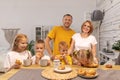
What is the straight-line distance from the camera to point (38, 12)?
5.49 meters

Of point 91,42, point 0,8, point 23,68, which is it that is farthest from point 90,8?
point 23,68

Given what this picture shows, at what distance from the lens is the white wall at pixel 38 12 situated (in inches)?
215

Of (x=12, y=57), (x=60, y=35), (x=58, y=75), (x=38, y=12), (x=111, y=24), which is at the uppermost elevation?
(x=38, y=12)

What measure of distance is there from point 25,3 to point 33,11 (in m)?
0.35

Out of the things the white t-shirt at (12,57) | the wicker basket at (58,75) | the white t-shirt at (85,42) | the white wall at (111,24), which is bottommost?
the wicker basket at (58,75)

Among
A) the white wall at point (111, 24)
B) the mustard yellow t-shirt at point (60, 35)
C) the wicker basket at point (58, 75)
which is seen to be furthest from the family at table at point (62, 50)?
the white wall at point (111, 24)

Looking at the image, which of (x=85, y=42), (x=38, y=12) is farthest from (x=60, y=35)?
(x=38, y=12)

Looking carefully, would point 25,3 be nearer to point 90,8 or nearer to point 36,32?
point 36,32

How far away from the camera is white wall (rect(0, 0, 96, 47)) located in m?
5.46

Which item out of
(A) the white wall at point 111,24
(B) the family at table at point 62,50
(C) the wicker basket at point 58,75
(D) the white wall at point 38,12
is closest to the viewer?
(C) the wicker basket at point 58,75

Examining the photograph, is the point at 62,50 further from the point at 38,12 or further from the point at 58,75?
the point at 38,12

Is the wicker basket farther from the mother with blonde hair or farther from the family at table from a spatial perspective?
the mother with blonde hair

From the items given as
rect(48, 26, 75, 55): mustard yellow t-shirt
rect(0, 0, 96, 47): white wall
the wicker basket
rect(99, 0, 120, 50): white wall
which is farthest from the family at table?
rect(0, 0, 96, 47): white wall

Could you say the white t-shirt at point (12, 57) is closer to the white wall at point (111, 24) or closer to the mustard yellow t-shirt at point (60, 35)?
the mustard yellow t-shirt at point (60, 35)
